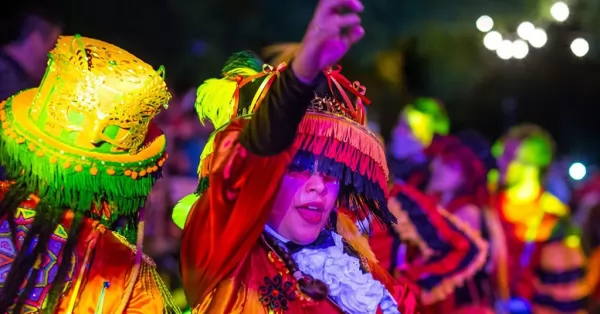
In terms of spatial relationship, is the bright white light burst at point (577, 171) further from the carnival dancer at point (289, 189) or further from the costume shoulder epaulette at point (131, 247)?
the costume shoulder epaulette at point (131, 247)

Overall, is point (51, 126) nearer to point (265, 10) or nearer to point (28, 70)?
point (28, 70)

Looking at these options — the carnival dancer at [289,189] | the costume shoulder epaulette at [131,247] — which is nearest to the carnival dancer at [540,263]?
the carnival dancer at [289,189]

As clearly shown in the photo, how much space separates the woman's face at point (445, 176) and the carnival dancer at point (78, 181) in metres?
2.36

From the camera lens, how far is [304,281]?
1670mm

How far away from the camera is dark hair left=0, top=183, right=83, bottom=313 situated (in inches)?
60.1

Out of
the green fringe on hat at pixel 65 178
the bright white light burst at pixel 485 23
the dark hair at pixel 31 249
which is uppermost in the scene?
the bright white light burst at pixel 485 23

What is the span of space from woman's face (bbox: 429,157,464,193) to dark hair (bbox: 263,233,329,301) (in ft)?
7.25

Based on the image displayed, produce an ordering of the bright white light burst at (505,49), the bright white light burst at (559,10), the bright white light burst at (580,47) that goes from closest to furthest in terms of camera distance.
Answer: the bright white light burst at (505,49) < the bright white light burst at (559,10) < the bright white light burst at (580,47)

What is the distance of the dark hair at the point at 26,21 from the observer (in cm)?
262

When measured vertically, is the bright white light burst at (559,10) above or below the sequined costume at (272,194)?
above

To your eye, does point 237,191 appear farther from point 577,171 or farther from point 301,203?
point 577,171

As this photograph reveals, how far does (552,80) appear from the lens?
8.35 metres

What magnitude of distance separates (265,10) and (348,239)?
3.01 meters

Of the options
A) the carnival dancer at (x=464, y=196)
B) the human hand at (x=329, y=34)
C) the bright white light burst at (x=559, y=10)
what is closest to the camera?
the human hand at (x=329, y=34)
